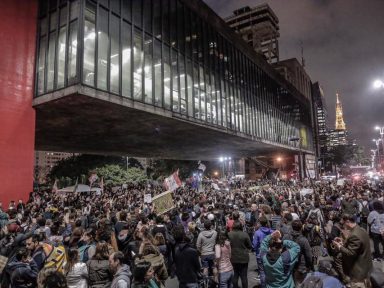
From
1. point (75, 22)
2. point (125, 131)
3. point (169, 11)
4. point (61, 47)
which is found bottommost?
point (125, 131)

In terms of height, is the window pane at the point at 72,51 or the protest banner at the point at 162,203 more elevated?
the window pane at the point at 72,51

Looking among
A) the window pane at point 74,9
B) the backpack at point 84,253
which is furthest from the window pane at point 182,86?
the backpack at point 84,253

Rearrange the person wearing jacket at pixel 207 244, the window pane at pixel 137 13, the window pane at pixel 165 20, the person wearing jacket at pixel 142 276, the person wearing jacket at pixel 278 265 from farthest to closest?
1. the window pane at pixel 165 20
2. the window pane at pixel 137 13
3. the person wearing jacket at pixel 207 244
4. the person wearing jacket at pixel 278 265
5. the person wearing jacket at pixel 142 276

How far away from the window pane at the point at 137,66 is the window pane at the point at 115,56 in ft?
4.65

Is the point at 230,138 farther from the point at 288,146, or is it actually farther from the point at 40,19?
the point at 40,19

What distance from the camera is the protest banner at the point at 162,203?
1175 centimetres

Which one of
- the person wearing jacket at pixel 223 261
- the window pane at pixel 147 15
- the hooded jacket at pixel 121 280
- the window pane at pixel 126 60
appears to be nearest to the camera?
the hooded jacket at pixel 121 280

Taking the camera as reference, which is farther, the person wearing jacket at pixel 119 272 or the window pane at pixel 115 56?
the window pane at pixel 115 56

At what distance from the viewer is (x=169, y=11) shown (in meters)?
24.0

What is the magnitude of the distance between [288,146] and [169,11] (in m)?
32.1

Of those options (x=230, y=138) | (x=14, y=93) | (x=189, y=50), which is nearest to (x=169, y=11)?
(x=189, y=50)

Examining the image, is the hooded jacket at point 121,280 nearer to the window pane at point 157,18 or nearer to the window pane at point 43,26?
the window pane at point 43,26

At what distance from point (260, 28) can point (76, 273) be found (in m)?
117

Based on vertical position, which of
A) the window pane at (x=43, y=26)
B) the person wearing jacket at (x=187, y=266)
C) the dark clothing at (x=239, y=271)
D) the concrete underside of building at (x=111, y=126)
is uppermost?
the window pane at (x=43, y=26)
